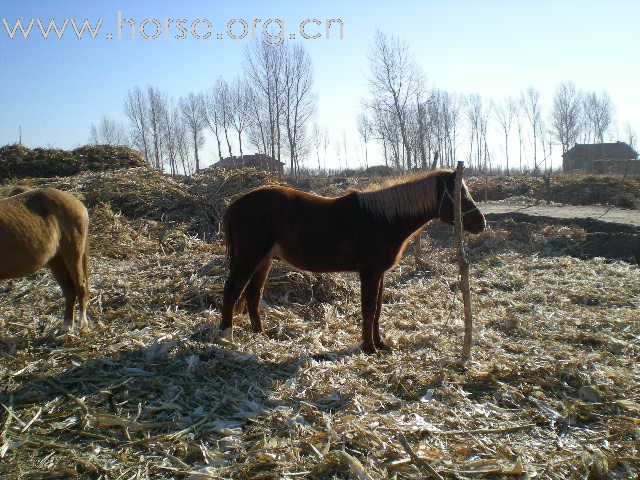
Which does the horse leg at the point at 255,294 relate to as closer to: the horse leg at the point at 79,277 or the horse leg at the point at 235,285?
the horse leg at the point at 235,285

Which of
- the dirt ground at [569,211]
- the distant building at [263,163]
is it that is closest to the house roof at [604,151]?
the distant building at [263,163]

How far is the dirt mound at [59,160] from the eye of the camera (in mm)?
14789

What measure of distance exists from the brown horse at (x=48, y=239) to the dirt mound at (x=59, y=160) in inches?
455

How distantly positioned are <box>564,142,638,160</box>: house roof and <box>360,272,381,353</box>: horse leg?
53728mm

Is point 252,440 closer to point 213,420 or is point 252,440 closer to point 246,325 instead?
point 213,420

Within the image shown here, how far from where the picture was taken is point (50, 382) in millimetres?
3588

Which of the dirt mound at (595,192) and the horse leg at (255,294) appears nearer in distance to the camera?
the horse leg at (255,294)

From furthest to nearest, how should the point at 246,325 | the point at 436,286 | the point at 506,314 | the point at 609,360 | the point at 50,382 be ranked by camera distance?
1. the point at 436,286
2. the point at 506,314
3. the point at 246,325
4. the point at 609,360
5. the point at 50,382

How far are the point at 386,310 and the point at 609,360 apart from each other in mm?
2880

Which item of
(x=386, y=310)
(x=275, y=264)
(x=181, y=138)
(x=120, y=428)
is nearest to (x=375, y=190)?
(x=386, y=310)

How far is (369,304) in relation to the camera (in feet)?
15.4

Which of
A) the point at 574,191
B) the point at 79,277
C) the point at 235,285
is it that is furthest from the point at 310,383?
the point at 574,191

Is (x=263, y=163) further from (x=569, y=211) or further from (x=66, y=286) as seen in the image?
(x=66, y=286)

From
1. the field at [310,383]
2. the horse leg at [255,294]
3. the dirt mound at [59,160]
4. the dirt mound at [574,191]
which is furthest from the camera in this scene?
the dirt mound at [574,191]
